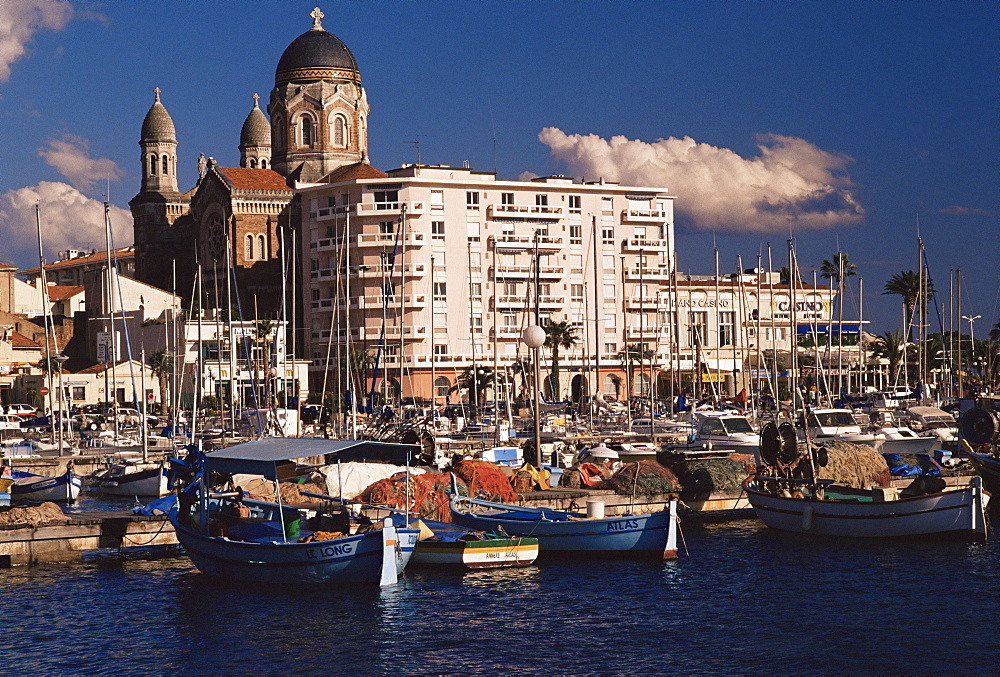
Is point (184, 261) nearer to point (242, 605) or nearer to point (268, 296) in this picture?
point (268, 296)

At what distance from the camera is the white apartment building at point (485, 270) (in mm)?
105750

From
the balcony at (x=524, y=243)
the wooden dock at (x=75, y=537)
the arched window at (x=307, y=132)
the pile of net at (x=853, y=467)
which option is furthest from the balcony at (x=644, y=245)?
the wooden dock at (x=75, y=537)

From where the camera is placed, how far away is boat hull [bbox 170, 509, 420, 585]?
30344 mm

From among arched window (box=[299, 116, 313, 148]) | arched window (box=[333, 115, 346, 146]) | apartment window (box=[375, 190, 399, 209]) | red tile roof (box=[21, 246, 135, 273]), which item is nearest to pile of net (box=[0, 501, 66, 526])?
apartment window (box=[375, 190, 399, 209])

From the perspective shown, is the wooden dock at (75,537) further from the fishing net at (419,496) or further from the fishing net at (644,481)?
the fishing net at (644,481)

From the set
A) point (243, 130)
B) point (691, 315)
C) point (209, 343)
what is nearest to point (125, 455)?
point (209, 343)

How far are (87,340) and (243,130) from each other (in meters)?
37.4

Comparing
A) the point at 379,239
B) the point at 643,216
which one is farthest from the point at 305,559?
the point at 643,216

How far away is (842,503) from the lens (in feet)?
126

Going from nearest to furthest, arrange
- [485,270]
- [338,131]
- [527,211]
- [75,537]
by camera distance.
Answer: [75,537] < [485,270] < [527,211] < [338,131]

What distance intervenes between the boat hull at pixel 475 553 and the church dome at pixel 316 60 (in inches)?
3694

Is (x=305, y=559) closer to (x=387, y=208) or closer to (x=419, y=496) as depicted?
(x=419, y=496)

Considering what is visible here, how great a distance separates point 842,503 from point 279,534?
16.8 m

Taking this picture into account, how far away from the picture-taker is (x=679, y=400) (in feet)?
280
